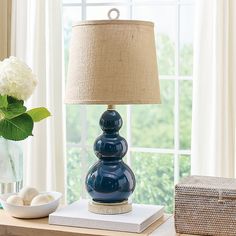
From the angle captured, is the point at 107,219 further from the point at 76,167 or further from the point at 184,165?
the point at 76,167

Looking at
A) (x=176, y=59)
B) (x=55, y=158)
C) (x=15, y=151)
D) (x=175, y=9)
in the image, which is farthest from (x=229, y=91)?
(x=15, y=151)

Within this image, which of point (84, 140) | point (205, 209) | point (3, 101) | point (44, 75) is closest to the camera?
point (205, 209)

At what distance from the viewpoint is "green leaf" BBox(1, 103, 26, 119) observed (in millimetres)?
2072

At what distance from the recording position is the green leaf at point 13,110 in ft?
6.80

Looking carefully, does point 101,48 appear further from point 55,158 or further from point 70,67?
point 55,158

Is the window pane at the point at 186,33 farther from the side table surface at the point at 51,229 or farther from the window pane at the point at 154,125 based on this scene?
the side table surface at the point at 51,229

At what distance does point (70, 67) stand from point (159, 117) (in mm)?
2224

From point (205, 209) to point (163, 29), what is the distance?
196cm

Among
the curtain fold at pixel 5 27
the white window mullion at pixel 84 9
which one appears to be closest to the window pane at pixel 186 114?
the white window mullion at pixel 84 9

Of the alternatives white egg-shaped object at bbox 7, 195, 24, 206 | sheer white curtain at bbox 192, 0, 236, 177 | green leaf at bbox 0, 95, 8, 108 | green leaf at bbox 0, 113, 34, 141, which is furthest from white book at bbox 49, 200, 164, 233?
sheer white curtain at bbox 192, 0, 236, 177

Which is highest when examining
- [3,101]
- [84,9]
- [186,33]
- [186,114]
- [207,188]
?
[84,9]

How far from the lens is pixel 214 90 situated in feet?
10.1

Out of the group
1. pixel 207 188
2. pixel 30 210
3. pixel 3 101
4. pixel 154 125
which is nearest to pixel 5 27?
pixel 154 125

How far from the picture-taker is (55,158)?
3.47m
